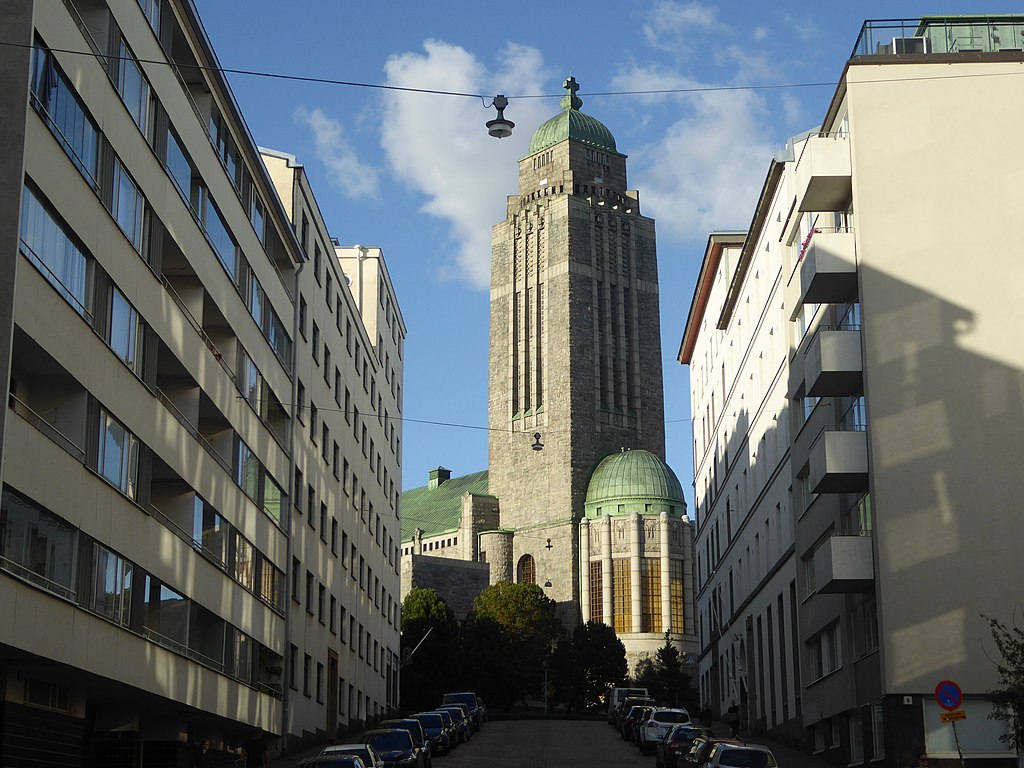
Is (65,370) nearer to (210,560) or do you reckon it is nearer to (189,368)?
(189,368)

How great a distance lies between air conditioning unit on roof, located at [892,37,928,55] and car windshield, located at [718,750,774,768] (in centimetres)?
1664

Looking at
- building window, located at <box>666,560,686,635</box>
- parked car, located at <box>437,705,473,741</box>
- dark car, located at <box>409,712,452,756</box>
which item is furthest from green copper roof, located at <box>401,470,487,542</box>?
dark car, located at <box>409,712,452,756</box>

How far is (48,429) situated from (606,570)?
8867 cm

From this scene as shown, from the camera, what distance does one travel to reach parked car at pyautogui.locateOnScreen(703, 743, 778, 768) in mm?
25453

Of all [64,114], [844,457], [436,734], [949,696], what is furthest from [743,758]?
[436,734]

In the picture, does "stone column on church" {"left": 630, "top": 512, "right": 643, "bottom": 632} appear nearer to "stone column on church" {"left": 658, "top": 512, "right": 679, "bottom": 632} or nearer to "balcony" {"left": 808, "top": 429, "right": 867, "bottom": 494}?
"stone column on church" {"left": 658, "top": 512, "right": 679, "bottom": 632}

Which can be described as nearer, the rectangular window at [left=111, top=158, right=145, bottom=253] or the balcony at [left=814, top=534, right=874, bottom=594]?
the rectangular window at [left=111, top=158, right=145, bottom=253]

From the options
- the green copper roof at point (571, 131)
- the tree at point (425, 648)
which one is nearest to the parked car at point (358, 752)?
the tree at point (425, 648)

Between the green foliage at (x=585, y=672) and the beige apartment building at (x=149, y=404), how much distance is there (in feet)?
137

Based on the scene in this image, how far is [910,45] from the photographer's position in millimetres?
33656

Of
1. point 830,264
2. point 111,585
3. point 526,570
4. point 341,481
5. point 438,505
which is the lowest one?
point 111,585

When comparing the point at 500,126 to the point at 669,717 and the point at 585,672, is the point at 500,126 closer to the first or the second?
the point at 669,717

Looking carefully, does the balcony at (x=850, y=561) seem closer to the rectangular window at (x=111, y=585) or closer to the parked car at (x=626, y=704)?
the rectangular window at (x=111, y=585)

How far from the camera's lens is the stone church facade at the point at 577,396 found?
110875 mm
